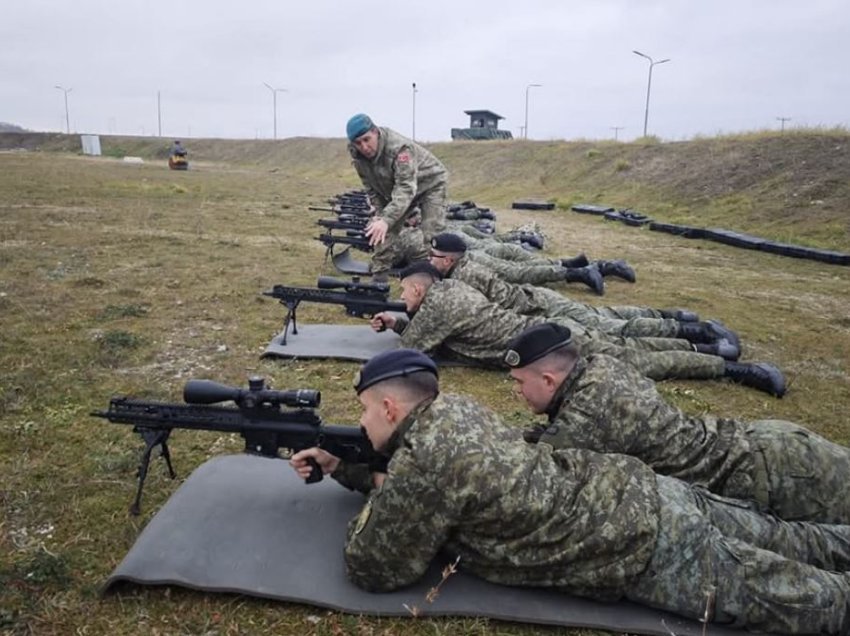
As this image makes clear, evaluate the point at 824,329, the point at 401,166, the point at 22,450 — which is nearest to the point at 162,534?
the point at 22,450

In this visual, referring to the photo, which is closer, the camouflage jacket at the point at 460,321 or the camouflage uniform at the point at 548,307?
the camouflage jacket at the point at 460,321

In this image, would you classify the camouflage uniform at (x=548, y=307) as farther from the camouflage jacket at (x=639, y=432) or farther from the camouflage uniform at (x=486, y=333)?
the camouflage jacket at (x=639, y=432)

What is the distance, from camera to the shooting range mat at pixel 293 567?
309 centimetres

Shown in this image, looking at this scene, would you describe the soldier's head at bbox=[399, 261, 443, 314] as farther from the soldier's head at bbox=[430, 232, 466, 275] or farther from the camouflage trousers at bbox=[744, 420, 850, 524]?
the camouflage trousers at bbox=[744, 420, 850, 524]

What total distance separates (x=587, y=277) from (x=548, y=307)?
3329 millimetres

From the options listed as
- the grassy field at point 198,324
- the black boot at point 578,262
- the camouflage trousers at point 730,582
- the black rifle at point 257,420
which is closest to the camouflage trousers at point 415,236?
the grassy field at point 198,324

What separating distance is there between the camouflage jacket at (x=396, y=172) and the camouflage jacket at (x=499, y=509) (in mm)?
6152

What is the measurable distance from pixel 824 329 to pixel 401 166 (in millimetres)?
6233

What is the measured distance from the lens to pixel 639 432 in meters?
3.68

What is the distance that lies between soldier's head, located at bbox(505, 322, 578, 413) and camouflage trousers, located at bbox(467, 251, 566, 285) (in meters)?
6.00

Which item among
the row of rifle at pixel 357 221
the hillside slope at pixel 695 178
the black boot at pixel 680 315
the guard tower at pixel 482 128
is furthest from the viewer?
the guard tower at pixel 482 128

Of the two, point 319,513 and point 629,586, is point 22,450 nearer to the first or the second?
point 319,513

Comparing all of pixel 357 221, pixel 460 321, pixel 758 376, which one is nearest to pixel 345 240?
pixel 357 221

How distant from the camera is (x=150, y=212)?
60.6 feet
